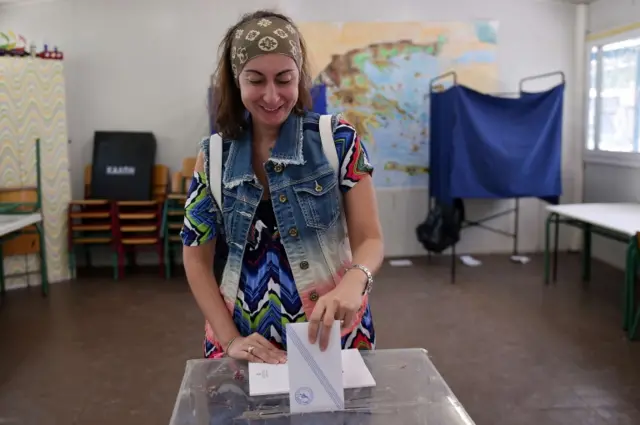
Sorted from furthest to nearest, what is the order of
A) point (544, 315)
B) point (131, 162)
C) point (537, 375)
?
point (131, 162), point (544, 315), point (537, 375)

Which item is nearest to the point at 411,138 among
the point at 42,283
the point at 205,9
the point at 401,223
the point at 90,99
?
the point at 401,223

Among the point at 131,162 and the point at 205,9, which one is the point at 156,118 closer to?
the point at 131,162

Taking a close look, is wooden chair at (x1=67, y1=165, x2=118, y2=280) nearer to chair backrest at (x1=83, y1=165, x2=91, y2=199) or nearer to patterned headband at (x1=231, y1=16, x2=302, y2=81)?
chair backrest at (x1=83, y1=165, x2=91, y2=199)

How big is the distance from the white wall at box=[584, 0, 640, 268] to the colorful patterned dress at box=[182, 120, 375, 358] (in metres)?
4.58

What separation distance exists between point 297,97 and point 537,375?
2.42 meters

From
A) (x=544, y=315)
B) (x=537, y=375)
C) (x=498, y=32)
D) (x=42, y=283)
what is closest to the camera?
(x=537, y=375)

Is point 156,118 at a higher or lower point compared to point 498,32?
lower

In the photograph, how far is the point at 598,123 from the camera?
224 inches

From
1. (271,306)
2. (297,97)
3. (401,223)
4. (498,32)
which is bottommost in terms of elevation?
(401,223)

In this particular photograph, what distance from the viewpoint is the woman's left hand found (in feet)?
3.34

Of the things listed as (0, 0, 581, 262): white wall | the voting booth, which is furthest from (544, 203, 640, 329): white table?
the voting booth

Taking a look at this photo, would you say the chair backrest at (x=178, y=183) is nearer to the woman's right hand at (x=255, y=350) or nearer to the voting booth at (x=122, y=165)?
the voting booth at (x=122, y=165)

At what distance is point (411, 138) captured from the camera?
569 cm

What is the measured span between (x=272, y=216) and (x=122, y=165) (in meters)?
4.47
